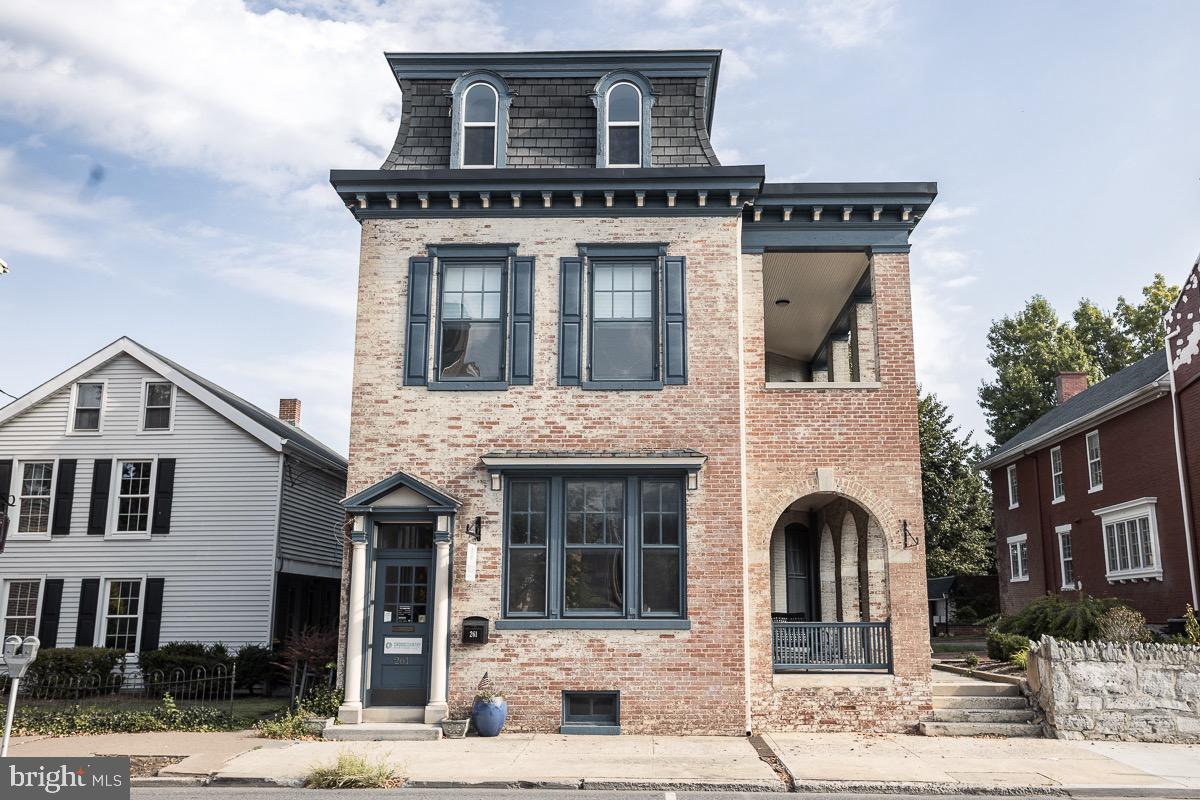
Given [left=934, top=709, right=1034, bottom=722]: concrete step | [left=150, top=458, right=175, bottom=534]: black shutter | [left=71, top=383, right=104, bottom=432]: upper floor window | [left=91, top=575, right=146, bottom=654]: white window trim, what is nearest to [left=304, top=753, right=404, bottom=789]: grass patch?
[left=934, top=709, right=1034, bottom=722]: concrete step

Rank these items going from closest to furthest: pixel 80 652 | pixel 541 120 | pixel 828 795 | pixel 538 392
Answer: pixel 828 795
pixel 538 392
pixel 541 120
pixel 80 652

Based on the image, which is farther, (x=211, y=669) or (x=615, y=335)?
(x=211, y=669)

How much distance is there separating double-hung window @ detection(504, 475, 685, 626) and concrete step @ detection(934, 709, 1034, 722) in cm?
411

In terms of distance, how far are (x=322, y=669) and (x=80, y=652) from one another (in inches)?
254

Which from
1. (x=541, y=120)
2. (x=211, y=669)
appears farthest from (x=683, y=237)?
(x=211, y=669)

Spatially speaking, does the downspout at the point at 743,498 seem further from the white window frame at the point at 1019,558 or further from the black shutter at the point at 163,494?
the white window frame at the point at 1019,558

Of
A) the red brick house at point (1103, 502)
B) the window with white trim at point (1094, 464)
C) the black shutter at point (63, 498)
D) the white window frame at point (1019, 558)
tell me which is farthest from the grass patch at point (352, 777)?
the white window frame at point (1019, 558)

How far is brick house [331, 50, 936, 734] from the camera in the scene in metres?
14.1

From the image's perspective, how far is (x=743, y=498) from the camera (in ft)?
47.9

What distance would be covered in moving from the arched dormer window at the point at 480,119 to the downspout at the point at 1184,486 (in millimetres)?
16719

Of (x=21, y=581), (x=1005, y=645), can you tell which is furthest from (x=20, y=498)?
(x=1005, y=645)

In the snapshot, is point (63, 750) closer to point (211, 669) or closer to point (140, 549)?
point (211, 669)

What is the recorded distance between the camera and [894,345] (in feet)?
50.3

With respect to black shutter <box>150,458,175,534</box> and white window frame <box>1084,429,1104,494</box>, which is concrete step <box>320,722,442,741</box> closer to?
black shutter <box>150,458,175,534</box>
